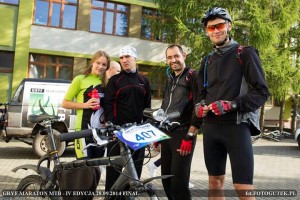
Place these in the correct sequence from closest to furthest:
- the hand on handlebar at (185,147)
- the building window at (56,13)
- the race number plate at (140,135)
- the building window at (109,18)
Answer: the race number plate at (140,135)
the hand on handlebar at (185,147)
the building window at (56,13)
the building window at (109,18)

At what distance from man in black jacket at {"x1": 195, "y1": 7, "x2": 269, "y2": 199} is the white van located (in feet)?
20.3

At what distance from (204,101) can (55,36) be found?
1644 cm

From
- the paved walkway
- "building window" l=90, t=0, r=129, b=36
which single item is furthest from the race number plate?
"building window" l=90, t=0, r=129, b=36

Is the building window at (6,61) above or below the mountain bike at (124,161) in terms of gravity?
above

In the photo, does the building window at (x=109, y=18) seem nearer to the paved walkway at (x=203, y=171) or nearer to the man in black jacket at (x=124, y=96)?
the paved walkway at (x=203, y=171)

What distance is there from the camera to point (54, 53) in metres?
18.3

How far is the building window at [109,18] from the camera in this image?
19453 mm

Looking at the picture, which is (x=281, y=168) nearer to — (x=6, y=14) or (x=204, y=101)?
(x=204, y=101)

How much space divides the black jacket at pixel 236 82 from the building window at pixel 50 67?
16.2 metres

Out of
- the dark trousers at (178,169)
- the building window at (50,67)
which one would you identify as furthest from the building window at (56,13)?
the dark trousers at (178,169)

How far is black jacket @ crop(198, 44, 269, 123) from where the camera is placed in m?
2.89

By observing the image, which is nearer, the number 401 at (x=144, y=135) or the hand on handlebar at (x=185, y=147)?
the number 401 at (x=144, y=135)

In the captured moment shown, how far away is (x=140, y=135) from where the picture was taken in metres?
2.62

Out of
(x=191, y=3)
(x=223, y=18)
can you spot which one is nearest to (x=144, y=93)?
(x=223, y=18)
